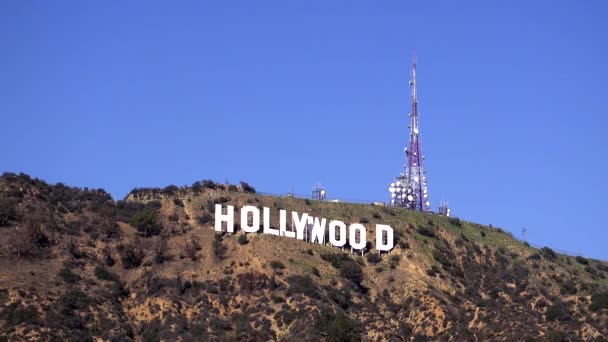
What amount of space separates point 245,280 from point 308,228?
1262 centimetres

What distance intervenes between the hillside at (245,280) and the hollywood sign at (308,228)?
2.76 ft

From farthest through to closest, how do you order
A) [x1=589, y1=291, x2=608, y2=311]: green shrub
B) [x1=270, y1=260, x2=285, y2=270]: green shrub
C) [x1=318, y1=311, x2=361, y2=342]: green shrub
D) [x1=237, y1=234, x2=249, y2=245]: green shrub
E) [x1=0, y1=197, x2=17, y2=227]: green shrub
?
[x1=237, y1=234, x2=249, y2=245]: green shrub, [x1=589, y1=291, x2=608, y2=311]: green shrub, [x1=0, y1=197, x2=17, y2=227]: green shrub, [x1=270, y1=260, x2=285, y2=270]: green shrub, [x1=318, y1=311, x2=361, y2=342]: green shrub

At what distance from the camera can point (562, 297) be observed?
131 m

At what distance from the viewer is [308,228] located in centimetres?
13250

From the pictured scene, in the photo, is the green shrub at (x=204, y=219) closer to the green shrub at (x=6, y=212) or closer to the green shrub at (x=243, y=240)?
the green shrub at (x=243, y=240)

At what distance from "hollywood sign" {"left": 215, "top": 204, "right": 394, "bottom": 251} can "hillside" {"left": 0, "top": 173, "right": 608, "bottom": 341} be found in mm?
840

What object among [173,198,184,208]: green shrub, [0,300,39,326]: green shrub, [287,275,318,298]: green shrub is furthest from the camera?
[173,198,184,208]: green shrub

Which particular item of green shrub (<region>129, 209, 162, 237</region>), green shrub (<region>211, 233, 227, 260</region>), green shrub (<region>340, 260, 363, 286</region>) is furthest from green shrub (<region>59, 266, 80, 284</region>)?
green shrub (<region>340, 260, 363, 286</region>)

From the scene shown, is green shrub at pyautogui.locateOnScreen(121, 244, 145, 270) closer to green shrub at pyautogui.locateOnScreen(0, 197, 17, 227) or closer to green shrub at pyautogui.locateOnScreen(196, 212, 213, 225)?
green shrub at pyautogui.locateOnScreen(196, 212, 213, 225)

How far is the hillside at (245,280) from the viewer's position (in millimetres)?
114812

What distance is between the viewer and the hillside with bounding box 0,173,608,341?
114812mm

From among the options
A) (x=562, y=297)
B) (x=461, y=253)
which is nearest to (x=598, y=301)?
(x=562, y=297)

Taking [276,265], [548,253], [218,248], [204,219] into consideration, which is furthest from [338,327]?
[548,253]

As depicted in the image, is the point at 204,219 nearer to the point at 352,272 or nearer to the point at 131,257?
the point at 131,257
